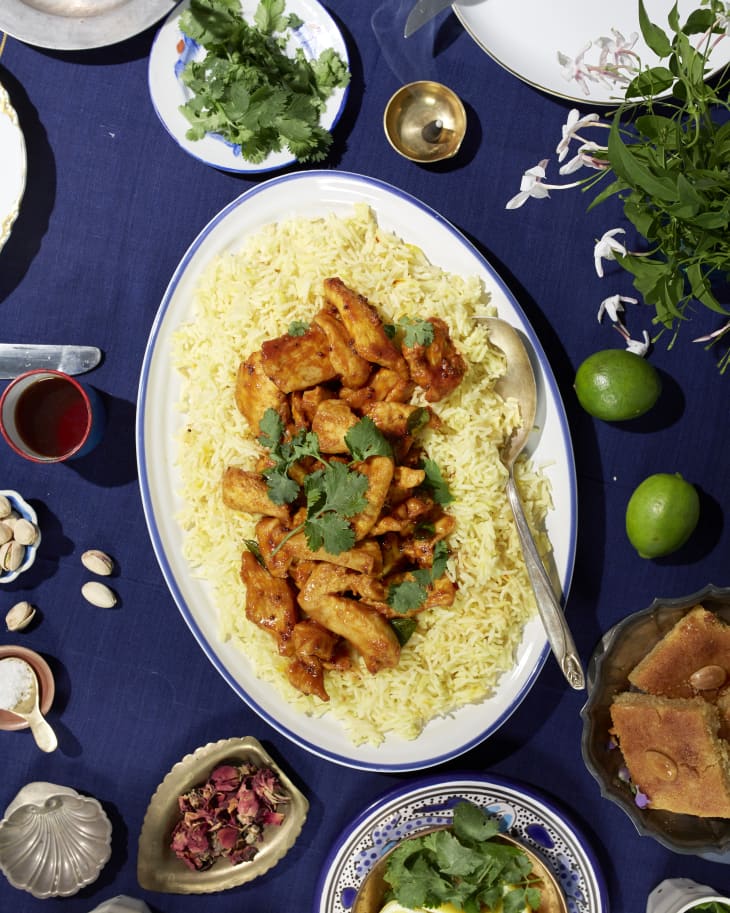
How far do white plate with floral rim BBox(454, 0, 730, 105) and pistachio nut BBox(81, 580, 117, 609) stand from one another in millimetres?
2509

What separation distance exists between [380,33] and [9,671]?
9.51ft

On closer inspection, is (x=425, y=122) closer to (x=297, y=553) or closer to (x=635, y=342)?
(x=635, y=342)

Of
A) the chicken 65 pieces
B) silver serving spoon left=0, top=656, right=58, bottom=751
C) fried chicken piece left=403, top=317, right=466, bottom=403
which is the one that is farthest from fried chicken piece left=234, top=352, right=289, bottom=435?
silver serving spoon left=0, top=656, right=58, bottom=751

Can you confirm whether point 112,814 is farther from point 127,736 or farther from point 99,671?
point 99,671

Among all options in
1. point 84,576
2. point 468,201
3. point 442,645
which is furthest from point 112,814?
point 468,201

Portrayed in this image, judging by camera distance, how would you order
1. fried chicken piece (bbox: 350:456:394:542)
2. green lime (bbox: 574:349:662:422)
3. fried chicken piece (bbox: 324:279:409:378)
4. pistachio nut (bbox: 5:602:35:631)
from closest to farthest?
1. fried chicken piece (bbox: 350:456:394:542)
2. fried chicken piece (bbox: 324:279:409:378)
3. green lime (bbox: 574:349:662:422)
4. pistachio nut (bbox: 5:602:35:631)

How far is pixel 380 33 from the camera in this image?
3.10 metres

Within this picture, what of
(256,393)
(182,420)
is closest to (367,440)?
(256,393)

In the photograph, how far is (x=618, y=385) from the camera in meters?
2.80

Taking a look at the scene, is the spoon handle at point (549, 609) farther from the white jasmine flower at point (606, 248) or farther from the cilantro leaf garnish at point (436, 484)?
the white jasmine flower at point (606, 248)

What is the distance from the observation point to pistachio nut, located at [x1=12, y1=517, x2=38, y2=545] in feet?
10.2

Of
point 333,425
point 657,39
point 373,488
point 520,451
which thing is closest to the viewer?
point 657,39

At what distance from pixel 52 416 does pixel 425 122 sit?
184 cm

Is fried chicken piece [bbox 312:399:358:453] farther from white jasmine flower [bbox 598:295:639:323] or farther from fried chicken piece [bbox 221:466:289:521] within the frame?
white jasmine flower [bbox 598:295:639:323]
